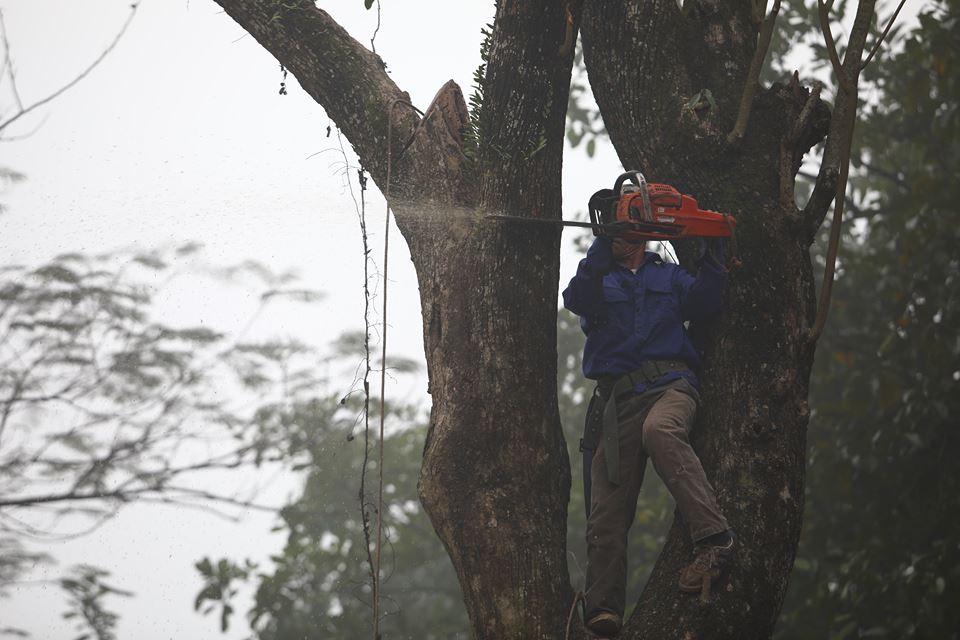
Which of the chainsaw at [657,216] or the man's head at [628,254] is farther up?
the chainsaw at [657,216]

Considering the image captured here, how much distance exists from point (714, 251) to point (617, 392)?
1.96ft

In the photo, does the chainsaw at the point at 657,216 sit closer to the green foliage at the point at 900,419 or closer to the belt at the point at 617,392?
the belt at the point at 617,392

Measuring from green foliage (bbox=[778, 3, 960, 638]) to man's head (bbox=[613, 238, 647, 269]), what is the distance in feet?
10.8

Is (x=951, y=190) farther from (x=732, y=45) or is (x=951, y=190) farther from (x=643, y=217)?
(x=643, y=217)

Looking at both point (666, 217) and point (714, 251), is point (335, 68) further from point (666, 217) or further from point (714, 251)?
point (714, 251)

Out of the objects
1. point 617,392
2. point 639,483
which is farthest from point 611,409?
point 639,483

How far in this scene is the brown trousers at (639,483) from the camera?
115 inches

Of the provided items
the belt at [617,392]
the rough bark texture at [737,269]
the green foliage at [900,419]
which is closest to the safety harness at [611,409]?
the belt at [617,392]

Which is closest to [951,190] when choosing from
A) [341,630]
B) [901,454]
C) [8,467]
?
[901,454]

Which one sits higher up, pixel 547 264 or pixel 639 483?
pixel 547 264

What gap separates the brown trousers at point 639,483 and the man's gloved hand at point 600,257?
456 millimetres

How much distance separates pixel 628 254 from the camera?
3621 mm

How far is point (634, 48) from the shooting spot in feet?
12.0

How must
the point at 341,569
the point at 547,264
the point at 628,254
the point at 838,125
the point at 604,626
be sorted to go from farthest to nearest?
the point at 341,569
the point at 628,254
the point at 838,125
the point at 547,264
the point at 604,626
